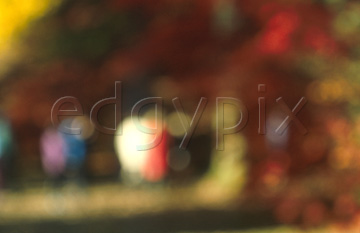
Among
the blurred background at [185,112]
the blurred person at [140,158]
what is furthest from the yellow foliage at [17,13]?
the blurred person at [140,158]

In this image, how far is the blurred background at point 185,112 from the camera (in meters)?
3.11

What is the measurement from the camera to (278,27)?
3006 mm

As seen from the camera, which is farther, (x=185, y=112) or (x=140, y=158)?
(x=140, y=158)

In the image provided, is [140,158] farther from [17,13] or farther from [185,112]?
[17,13]

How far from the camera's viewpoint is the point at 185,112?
4.90m

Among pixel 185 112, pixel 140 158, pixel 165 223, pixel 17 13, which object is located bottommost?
pixel 165 223

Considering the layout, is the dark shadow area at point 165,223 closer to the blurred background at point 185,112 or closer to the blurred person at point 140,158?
the blurred background at point 185,112

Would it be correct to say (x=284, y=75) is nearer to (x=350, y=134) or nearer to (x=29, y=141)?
(x=350, y=134)

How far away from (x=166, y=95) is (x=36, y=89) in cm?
109

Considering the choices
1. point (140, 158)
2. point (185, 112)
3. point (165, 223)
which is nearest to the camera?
point (165, 223)

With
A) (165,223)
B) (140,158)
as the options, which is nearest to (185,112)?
(165,223)

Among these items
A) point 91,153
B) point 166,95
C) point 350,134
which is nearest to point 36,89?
point 166,95

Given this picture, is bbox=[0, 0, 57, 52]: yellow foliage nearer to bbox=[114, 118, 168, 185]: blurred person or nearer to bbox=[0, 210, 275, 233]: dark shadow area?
bbox=[0, 210, 275, 233]: dark shadow area

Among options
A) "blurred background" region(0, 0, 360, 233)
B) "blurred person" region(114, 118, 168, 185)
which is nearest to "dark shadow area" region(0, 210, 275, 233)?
"blurred background" region(0, 0, 360, 233)
